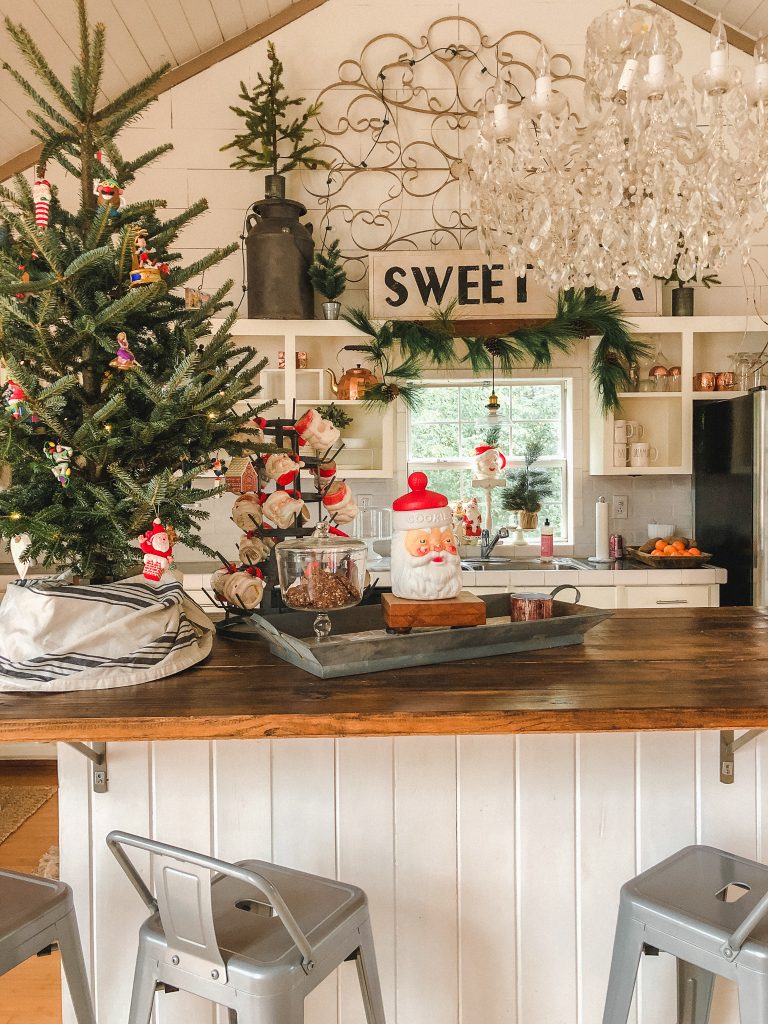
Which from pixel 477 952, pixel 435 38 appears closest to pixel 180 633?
pixel 477 952

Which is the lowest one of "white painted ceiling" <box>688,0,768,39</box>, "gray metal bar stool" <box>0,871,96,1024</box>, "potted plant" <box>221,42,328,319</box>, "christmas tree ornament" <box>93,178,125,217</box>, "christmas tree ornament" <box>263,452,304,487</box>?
"gray metal bar stool" <box>0,871,96,1024</box>

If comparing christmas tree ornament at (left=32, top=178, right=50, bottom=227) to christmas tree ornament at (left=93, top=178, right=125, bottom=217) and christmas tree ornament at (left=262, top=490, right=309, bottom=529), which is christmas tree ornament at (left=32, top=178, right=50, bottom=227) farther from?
christmas tree ornament at (left=262, top=490, right=309, bottom=529)

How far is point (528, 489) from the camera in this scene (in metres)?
4.79

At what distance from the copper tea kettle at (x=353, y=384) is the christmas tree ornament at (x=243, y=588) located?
256cm

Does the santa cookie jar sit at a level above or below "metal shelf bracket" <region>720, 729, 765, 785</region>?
above

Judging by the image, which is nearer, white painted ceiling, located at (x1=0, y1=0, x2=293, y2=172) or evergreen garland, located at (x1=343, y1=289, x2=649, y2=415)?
white painted ceiling, located at (x1=0, y1=0, x2=293, y2=172)

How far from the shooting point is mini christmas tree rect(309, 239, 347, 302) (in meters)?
4.49

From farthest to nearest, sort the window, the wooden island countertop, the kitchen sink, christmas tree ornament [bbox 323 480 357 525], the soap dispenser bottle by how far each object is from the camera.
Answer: the window < the soap dispenser bottle < the kitchen sink < christmas tree ornament [bbox 323 480 357 525] < the wooden island countertop

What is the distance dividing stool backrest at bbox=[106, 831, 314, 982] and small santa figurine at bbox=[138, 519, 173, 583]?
0.52 metres

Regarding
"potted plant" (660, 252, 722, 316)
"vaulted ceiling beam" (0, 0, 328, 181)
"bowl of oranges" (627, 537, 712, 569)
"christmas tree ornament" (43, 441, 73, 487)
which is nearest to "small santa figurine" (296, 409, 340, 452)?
"christmas tree ornament" (43, 441, 73, 487)

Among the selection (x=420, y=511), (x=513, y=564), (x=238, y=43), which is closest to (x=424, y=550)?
(x=420, y=511)

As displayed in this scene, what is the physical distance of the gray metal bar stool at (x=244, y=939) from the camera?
4.14ft

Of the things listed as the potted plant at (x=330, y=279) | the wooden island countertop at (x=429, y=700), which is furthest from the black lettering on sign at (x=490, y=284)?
the wooden island countertop at (x=429, y=700)

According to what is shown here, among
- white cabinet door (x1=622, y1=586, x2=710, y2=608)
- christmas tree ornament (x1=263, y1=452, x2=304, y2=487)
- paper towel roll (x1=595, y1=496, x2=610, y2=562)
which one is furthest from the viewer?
paper towel roll (x1=595, y1=496, x2=610, y2=562)
